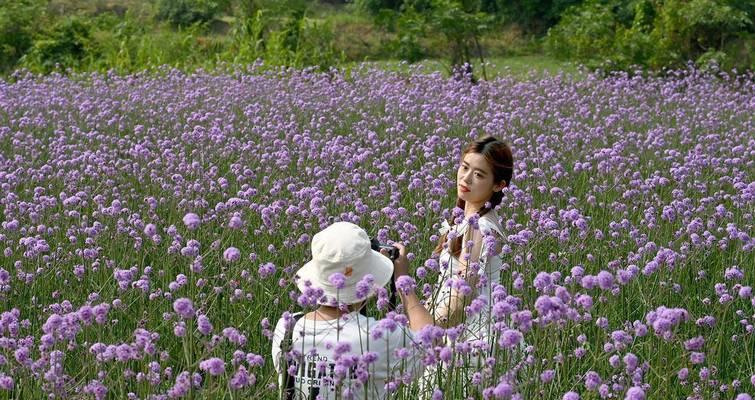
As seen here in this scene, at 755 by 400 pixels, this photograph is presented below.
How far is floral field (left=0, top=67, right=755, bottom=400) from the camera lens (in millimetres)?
2775

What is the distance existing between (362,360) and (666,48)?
1094 centimetres

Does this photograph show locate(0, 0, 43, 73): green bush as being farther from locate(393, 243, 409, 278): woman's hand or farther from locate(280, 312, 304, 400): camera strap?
locate(280, 312, 304, 400): camera strap

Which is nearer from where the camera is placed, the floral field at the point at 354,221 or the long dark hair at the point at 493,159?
the floral field at the point at 354,221

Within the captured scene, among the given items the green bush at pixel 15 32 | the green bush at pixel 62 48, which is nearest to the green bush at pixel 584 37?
the green bush at pixel 62 48

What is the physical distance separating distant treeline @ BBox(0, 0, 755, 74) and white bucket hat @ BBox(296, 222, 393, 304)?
930cm

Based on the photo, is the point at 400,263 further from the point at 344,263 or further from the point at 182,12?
the point at 182,12

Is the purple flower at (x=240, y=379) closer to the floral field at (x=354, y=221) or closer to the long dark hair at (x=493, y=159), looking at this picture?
the floral field at (x=354, y=221)

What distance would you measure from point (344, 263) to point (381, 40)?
51.1ft

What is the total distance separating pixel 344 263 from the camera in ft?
8.73

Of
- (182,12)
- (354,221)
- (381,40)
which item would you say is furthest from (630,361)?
(182,12)

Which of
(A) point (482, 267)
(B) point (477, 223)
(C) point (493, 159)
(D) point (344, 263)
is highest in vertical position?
(D) point (344, 263)

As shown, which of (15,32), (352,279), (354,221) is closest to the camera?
(352,279)

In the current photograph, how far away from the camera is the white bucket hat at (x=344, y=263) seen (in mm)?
2648

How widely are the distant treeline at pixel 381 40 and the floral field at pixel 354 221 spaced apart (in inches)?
91.6
